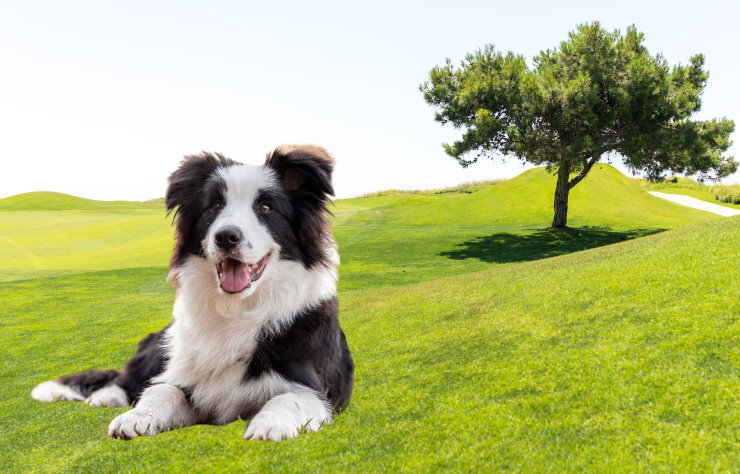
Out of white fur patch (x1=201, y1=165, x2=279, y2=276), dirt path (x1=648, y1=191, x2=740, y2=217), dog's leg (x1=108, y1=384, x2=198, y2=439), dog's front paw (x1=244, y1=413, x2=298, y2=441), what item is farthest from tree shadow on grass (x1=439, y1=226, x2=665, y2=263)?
dog's front paw (x1=244, y1=413, x2=298, y2=441)

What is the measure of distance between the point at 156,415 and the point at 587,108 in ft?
84.6

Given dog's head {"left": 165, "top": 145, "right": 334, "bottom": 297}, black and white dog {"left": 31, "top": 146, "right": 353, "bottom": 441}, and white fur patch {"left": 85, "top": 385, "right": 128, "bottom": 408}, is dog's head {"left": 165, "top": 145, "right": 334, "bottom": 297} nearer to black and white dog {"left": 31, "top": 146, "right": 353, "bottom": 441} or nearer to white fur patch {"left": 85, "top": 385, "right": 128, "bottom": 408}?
black and white dog {"left": 31, "top": 146, "right": 353, "bottom": 441}

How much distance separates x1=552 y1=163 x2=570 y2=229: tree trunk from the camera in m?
29.0


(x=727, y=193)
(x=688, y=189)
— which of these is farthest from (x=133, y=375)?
(x=688, y=189)

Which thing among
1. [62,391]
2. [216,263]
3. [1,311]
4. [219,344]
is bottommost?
[1,311]

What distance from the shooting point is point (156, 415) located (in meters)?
3.76

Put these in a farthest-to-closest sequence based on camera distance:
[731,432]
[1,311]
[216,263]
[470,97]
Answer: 1. [470,97]
2. [1,311]
3. [216,263]
4. [731,432]

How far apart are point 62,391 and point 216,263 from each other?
2.45 meters

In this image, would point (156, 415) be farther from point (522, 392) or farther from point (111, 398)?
point (522, 392)

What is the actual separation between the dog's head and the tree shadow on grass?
767 inches

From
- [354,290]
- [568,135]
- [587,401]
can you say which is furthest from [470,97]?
[587,401]

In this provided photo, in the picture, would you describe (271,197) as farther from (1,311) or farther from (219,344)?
(1,311)

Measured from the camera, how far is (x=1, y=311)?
13.3 metres

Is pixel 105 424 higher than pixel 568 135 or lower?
lower
